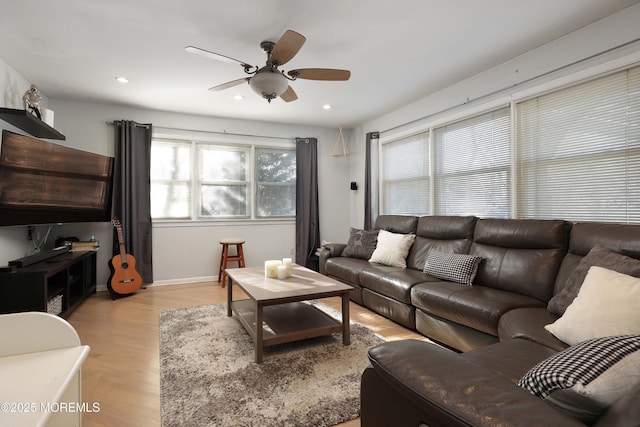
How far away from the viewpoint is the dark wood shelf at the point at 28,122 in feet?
8.83

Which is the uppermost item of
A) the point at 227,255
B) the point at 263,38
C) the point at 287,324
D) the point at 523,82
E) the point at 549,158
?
the point at 263,38

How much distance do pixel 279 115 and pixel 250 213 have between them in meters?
1.61

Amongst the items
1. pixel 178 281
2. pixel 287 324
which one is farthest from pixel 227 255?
pixel 287 324

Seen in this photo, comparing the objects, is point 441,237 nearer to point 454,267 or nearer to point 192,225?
point 454,267

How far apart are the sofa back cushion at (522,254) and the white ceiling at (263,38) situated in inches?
61.0

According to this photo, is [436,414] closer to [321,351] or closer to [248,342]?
[321,351]

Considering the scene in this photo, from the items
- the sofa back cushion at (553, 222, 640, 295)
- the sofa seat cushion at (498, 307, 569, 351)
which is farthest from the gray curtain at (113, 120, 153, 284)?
the sofa back cushion at (553, 222, 640, 295)

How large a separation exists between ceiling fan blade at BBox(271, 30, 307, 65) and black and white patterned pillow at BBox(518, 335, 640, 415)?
2.02 metres

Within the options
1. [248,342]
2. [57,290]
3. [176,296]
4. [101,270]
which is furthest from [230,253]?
[248,342]

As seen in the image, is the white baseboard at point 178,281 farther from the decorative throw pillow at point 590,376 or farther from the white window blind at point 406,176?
the decorative throw pillow at point 590,376

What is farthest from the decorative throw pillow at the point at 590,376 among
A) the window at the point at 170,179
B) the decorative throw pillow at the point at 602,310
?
the window at the point at 170,179

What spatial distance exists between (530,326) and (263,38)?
276cm

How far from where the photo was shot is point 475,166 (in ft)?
11.0

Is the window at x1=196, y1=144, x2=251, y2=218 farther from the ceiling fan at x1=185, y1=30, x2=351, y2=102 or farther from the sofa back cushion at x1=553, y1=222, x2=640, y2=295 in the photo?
the sofa back cushion at x1=553, y1=222, x2=640, y2=295
